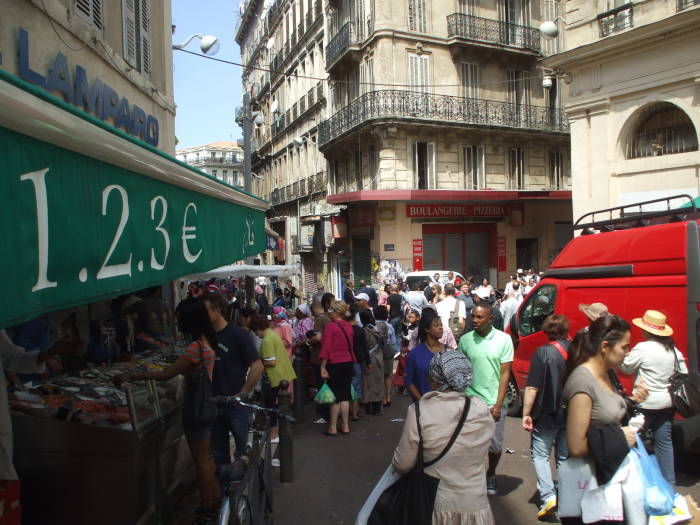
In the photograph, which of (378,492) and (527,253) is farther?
(527,253)

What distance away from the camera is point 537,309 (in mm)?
8203

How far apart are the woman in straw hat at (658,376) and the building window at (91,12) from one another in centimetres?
706

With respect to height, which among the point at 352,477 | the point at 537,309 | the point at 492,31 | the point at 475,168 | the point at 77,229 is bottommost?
the point at 352,477

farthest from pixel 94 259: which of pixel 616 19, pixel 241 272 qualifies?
pixel 616 19

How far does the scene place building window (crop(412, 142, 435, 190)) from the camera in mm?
24859

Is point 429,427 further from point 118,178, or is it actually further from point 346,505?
point 346,505

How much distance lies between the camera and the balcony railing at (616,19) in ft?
50.4

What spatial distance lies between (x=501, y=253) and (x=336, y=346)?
64.7 ft

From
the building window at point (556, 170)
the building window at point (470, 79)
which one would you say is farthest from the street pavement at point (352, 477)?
the building window at point (556, 170)

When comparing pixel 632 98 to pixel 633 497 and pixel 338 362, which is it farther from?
pixel 633 497

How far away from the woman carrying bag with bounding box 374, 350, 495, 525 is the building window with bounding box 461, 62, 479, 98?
24.4 meters

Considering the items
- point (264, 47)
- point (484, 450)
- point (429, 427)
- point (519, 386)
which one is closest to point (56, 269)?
point (429, 427)

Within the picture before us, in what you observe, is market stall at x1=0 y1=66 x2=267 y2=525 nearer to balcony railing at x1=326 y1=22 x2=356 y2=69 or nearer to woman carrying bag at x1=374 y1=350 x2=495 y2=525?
woman carrying bag at x1=374 y1=350 x2=495 y2=525

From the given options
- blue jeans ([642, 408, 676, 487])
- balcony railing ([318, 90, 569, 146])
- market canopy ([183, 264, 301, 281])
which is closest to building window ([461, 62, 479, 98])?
balcony railing ([318, 90, 569, 146])
